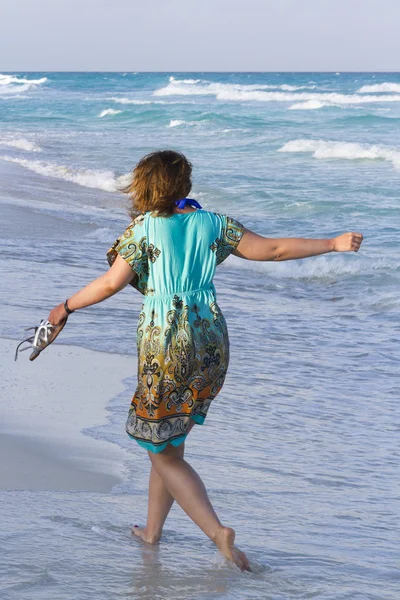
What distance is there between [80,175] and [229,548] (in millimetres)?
16958

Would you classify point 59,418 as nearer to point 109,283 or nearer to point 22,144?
point 109,283

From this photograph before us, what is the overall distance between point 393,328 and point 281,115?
36832 millimetres

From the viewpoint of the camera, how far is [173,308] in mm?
3113

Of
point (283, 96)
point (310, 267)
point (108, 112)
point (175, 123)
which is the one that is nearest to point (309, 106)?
point (108, 112)

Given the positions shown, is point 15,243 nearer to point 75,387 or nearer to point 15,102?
point 75,387

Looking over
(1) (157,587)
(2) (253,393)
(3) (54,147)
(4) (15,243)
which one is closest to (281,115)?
(3) (54,147)

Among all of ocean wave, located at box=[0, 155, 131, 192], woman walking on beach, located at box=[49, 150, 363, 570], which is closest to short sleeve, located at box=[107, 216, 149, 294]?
woman walking on beach, located at box=[49, 150, 363, 570]

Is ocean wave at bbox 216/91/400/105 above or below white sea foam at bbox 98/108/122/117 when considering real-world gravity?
above

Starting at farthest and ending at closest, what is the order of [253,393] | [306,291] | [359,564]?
[306,291]
[253,393]
[359,564]

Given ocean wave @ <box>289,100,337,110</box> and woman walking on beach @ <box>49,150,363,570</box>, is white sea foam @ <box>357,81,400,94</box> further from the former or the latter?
woman walking on beach @ <box>49,150,363,570</box>

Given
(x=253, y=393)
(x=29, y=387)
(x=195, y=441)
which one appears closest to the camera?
(x=195, y=441)

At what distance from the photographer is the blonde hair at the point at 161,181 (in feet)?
10.2

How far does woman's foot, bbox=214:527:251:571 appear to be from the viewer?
10.4ft

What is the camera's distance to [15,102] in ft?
186
